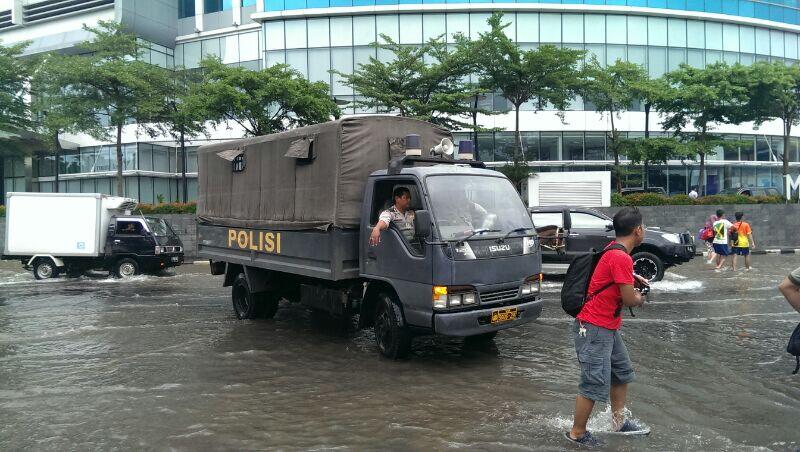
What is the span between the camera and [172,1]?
40.5m

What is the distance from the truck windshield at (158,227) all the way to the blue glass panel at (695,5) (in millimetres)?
32832

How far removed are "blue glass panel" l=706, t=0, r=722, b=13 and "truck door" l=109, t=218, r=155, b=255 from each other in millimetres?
34962

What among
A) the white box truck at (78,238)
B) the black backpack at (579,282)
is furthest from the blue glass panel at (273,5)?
the black backpack at (579,282)

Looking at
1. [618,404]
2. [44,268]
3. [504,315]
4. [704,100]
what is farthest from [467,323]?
[704,100]

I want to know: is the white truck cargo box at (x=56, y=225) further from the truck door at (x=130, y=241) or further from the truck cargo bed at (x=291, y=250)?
the truck cargo bed at (x=291, y=250)

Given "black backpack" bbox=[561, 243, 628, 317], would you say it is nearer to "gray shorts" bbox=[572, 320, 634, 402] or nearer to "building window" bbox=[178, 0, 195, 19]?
"gray shorts" bbox=[572, 320, 634, 402]

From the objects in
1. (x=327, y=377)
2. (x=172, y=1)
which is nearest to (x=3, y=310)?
(x=327, y=377)

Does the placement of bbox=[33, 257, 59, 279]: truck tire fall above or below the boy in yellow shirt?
below

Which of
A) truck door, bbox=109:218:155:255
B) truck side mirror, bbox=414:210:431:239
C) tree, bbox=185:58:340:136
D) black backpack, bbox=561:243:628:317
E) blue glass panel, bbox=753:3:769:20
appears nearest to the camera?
black backpack, bbox=561:243:628:317

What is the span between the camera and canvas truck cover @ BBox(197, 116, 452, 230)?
7531mm

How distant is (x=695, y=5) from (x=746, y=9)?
444cm

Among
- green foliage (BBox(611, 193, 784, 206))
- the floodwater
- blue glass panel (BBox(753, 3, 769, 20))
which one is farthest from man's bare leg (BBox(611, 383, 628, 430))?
blue glass panel (BBox(753, 3, 769, 20))

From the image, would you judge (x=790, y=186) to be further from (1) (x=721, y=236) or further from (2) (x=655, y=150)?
(1) (x=721, y=236)

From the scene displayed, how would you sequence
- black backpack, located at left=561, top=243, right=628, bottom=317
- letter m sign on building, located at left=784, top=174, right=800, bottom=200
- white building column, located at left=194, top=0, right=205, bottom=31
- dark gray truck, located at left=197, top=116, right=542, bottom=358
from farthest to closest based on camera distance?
white building column, located at left=194, top=0, right=205, bottom=31, letter m sign on building, located at left=784, top=174, right=800, bottom=200, dark gray truck, located at left=197, top=116, right=542, bottom=358, black backpack, located at left=561, top=243, right=628, bottom=317
